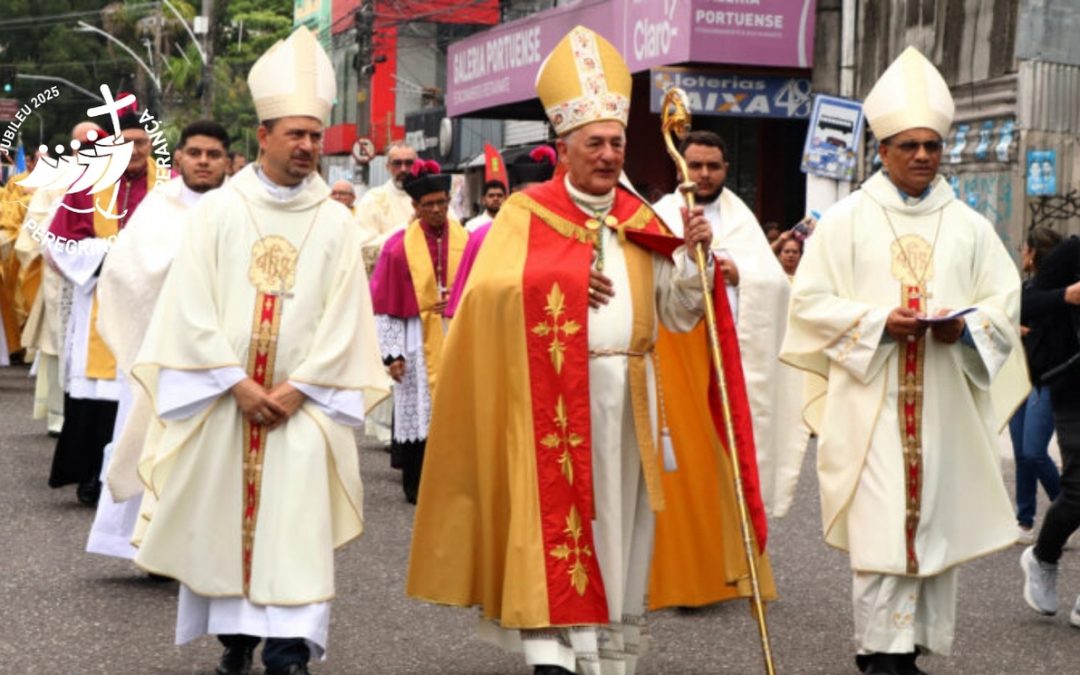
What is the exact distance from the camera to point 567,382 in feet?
23.4

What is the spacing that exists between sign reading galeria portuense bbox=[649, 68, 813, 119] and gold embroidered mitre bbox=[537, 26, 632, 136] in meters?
15.2

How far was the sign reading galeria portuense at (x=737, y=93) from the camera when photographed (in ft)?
74.5

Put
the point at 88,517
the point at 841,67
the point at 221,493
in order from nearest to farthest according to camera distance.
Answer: the point at 221,493 < the point at 88,517 < the point at 841,67

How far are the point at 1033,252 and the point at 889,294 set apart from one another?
2.32 m

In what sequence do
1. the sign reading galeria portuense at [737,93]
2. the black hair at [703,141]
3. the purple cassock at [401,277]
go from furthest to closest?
the sign reading galeria portuense at [737,93], the purple cassock at [401,277], the black hair at [703,141]

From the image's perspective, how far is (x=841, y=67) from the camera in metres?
22.6

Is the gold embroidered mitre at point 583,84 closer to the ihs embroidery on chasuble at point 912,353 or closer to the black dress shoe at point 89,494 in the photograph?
the ihs embroidery on chasuble at point 912,353

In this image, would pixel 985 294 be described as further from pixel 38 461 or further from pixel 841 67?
pixel 841 67

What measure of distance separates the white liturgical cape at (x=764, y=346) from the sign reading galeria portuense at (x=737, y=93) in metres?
12.7

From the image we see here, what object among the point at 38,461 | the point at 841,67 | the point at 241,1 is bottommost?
the point at 38,461

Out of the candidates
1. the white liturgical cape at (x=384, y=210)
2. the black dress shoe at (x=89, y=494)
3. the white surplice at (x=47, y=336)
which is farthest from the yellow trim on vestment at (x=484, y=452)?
the white liturgical cape at (x=384, y=210)

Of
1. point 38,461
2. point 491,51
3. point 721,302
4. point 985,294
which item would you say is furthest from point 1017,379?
point 491,51

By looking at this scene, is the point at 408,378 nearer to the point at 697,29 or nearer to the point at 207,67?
the point at 697,29

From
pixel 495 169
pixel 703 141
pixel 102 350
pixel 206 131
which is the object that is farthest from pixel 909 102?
pixel 495 169
